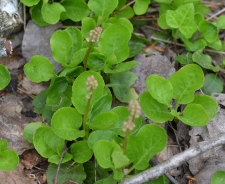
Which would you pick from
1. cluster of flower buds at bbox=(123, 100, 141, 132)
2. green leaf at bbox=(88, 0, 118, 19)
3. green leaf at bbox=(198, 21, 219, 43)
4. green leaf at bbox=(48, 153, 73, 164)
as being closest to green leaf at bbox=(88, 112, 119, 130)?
green leaf at bbox=(48, 153, 73, 164)

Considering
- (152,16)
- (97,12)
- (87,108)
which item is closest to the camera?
(87,108)

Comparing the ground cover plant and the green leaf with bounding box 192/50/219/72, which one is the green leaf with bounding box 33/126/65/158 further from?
the green leaf with bounding box 192/50/219/72

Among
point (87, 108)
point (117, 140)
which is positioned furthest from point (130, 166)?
point (87, 108)

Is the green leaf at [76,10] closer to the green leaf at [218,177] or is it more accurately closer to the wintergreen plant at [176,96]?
the wintergreen plant at [176,96]

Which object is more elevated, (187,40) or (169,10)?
(169,10)

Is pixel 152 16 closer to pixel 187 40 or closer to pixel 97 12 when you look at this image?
pixel 187 40

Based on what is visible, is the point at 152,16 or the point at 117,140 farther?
the point at 152,16
